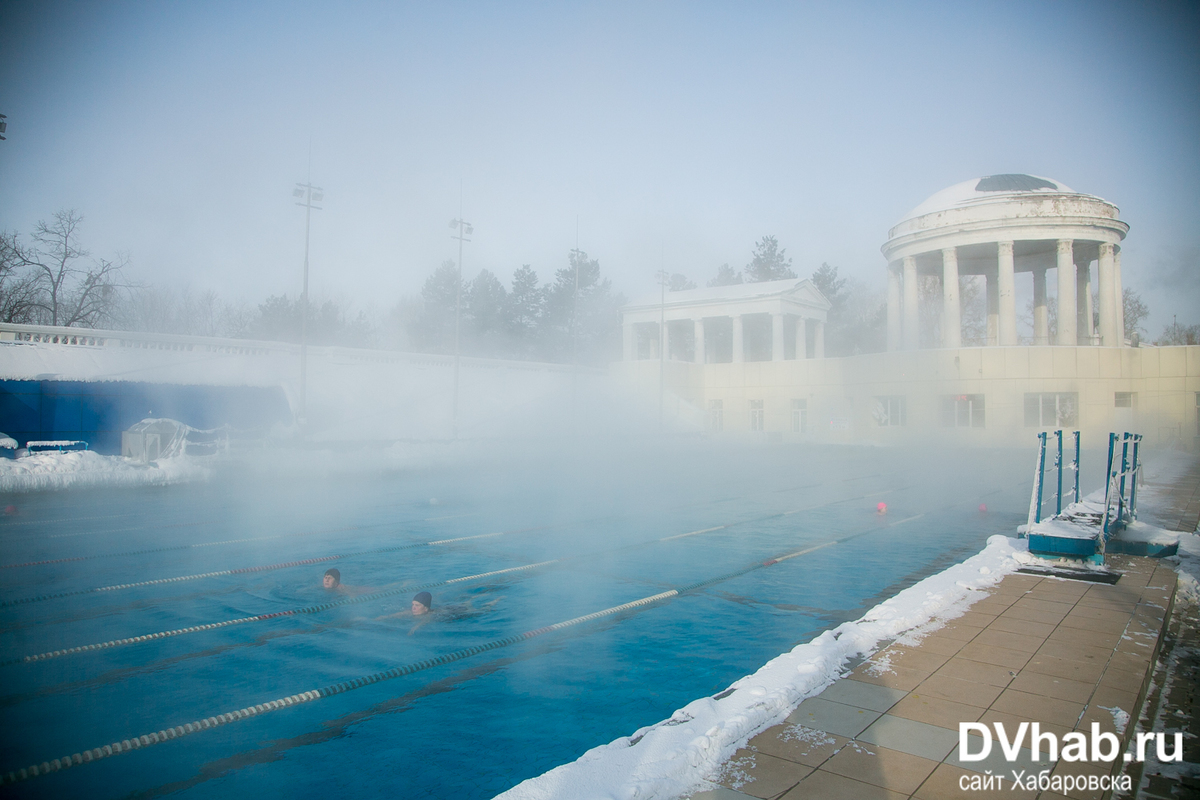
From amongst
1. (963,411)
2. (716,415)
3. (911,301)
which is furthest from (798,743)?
(716,415)

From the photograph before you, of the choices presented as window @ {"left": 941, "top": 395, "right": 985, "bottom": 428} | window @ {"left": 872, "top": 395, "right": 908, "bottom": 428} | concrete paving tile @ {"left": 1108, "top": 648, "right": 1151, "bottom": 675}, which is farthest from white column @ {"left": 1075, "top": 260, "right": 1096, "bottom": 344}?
concrete paving tile @ {"left": 1108, "top": 648, "right": 1151, "bottom": 675}

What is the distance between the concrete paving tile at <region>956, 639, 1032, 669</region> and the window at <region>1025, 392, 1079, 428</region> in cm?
3566

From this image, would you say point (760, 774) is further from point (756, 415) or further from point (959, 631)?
point (756, 415)

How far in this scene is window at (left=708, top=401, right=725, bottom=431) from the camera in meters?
48.6

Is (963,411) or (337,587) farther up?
(963,411)

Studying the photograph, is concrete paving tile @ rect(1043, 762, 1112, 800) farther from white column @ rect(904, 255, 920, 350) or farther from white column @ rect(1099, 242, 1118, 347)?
white column @ rect(1099, 242, 1118, 347)

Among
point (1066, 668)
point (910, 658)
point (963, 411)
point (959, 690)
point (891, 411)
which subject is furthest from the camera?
point (891, 411)

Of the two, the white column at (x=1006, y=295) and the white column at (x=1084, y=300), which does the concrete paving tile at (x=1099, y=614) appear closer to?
the white column at (x=1006, y=295)

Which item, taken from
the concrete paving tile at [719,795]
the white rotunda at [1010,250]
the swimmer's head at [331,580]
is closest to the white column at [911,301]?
the white rotunda at [1010,250]

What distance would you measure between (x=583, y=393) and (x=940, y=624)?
39.9 metres

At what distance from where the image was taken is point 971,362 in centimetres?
3634

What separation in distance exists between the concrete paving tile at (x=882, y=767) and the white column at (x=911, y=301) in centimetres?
4280

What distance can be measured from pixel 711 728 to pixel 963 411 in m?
38.2

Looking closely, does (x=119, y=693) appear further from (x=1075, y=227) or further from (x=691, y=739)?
(x=1075, y=227)
